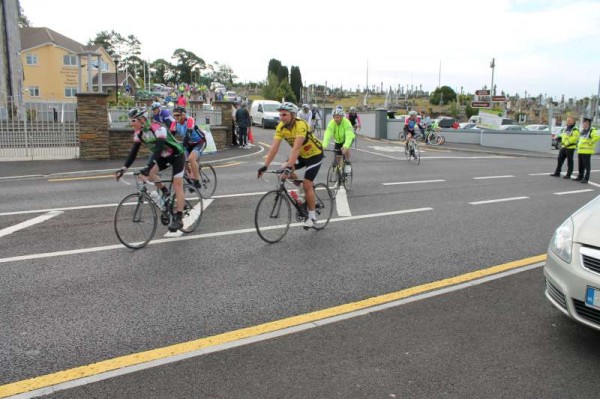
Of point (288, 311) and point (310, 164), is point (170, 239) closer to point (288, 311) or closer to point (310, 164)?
point (310, 164)

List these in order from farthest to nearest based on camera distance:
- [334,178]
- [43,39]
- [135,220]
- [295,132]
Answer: [43,39] < [334,178] < [295,132] < [135,220]

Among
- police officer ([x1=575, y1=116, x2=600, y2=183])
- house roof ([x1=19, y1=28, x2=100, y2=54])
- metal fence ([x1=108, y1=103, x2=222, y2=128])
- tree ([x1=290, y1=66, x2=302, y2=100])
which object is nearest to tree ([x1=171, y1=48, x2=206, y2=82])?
tree ([x1=290, y1=66, x2=302, y2=100])

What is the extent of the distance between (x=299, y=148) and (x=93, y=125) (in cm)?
1195

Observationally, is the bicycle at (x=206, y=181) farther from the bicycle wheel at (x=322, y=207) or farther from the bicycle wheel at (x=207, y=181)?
the bicycle wheel at (x=322, y=207)

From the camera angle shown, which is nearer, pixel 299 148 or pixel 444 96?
pixel 299 148

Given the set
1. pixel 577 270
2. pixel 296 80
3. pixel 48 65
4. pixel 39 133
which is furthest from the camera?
pixel 296 80

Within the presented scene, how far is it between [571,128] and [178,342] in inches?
597

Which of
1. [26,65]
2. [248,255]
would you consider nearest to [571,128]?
[248,255]

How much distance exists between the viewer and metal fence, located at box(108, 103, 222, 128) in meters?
17.4

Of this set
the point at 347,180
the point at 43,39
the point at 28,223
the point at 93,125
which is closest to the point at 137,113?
the point at 28,223

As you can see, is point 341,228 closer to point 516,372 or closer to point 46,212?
point 516,372

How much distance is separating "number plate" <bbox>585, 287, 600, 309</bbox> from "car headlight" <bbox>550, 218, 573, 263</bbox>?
1.01ft

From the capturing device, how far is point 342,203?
10.3m

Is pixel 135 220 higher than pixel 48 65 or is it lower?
lower
